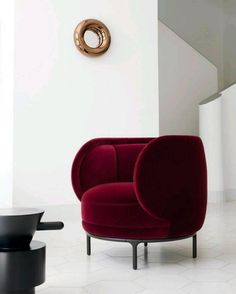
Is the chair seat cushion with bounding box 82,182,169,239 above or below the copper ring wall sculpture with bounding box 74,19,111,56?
below

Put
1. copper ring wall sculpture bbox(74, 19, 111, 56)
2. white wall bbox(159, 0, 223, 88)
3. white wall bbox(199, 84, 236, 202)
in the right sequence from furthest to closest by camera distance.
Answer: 1. white wall bbox(159, 0, 223, 88)
2. white wall bbox(199, 84, 236, 202)
3. copper ring wall sculpture bbox(74, 19, 111, 56)

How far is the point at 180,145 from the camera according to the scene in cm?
211

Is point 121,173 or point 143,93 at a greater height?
point 143,93

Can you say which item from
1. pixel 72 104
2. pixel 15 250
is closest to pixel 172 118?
pixel 72 104

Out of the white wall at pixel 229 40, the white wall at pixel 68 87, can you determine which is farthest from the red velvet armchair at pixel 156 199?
the white wall at pixel 229 40

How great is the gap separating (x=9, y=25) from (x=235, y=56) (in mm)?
4985

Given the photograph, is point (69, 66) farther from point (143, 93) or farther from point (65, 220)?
point (65, 220)

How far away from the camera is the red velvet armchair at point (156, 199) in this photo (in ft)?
6.66

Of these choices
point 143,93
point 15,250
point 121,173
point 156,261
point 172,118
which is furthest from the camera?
point 172,118

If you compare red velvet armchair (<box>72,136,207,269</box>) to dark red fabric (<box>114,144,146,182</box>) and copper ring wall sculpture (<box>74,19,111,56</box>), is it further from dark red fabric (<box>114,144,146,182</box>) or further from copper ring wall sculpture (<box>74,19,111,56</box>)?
copper ring wall sculpture (<box>74,19,111,56</box>)

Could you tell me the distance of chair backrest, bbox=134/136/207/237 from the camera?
2.02m

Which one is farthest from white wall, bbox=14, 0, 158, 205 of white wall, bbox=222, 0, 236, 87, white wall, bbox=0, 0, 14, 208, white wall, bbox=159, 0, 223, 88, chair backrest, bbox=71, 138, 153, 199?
white wall, bbox=222, 0, 236, 87

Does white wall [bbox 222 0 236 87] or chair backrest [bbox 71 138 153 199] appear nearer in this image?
chair backrest [bbox 71 138 153 199]

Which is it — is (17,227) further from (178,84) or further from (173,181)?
(178,84)
